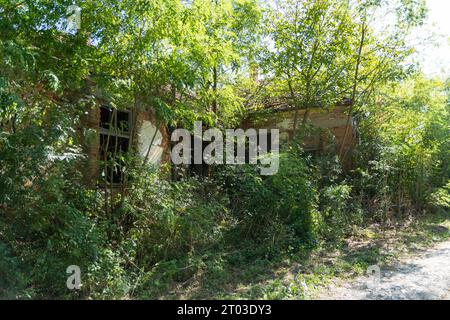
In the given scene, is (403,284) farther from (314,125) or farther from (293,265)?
(314,125)

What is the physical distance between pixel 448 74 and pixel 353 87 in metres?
5.49

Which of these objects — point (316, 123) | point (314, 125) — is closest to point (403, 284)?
point (314, 125)

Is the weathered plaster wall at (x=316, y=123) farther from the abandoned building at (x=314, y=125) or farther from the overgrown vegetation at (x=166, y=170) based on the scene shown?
the overgrown vegetation at (x=166, y=170)

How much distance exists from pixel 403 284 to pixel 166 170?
3.99 meters

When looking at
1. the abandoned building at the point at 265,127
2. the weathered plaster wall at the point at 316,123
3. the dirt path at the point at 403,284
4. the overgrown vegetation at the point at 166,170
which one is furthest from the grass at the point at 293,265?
the weathered plaster wall at the point at 316,123

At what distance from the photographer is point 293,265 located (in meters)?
5.13

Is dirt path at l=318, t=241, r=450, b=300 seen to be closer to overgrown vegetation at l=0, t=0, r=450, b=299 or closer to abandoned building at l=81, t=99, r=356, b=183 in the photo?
overgrown vegetation at l=0, t=0, r=450, b=299

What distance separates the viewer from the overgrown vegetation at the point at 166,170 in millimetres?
3916

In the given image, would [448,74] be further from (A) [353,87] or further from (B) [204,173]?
(B) [204,173]

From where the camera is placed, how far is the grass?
420cm

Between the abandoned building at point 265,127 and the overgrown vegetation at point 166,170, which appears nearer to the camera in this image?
the overgrown vegetation at point 166,170

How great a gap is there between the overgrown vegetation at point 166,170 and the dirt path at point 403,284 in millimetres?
398

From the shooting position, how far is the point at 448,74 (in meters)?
11.2

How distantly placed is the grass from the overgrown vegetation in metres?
0.03
